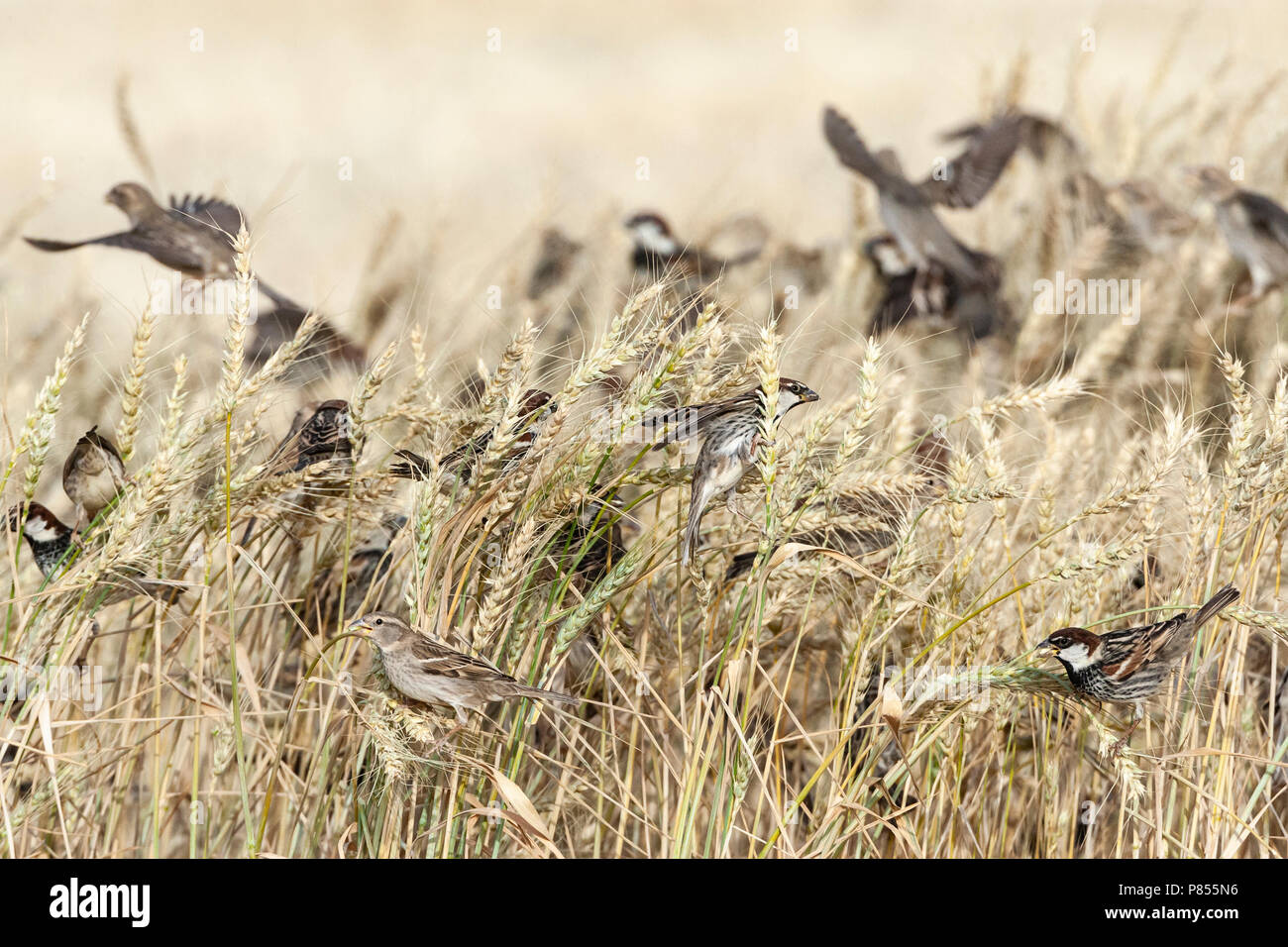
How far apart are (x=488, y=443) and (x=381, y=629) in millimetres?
251

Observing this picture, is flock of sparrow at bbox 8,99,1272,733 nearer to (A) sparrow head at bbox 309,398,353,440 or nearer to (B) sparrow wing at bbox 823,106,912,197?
(A) sparrow head at bbox 309,398,353,440

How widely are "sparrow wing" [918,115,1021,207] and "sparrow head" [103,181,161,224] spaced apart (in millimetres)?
2598

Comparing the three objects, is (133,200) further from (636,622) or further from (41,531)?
(636,622)

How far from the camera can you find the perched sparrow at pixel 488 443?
1.26 m

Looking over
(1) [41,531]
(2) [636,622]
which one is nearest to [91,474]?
(1) [41,531]

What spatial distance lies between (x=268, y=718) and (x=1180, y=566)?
1.51 metres

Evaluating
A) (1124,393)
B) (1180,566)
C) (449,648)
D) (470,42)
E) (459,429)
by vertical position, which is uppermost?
(470,42)

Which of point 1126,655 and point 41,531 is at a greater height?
point 41,531

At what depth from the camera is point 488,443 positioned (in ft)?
4.06

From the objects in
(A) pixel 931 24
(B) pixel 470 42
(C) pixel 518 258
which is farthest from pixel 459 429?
(A) pixel 931 24

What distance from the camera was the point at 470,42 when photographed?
8.19m

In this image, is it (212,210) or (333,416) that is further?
(212,210)

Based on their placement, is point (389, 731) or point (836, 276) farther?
point (836, 276)

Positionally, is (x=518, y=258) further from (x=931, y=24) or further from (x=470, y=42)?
(x=931, y=24)
